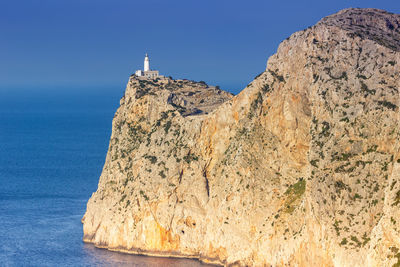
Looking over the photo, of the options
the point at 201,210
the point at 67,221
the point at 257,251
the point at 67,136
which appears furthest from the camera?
the point at 67,136

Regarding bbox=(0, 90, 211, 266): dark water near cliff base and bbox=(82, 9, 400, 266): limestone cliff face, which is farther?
bbox=(0, 90, 211, 266): dark water near cliff base

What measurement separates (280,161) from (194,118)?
1125 centimetres

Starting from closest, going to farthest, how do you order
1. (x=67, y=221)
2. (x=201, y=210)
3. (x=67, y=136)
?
(x=201, y=210)
(x=67, y=221)
(x=67, y=136)

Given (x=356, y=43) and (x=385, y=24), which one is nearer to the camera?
(x=356, y=43)

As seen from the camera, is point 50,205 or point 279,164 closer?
point 279,164

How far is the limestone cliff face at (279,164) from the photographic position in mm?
84562

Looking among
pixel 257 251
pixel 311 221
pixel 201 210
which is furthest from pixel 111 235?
pixel 311 221

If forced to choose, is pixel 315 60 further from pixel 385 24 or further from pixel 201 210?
pixel 201 210

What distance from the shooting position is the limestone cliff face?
277ft

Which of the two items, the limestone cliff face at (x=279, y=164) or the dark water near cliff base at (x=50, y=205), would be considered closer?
the limestone cliff face at (x=279, y=164)

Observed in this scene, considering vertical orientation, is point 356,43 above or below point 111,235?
above

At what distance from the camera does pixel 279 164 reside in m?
93.9

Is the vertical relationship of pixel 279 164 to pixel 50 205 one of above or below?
above

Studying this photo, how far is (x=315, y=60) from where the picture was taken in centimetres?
9388
